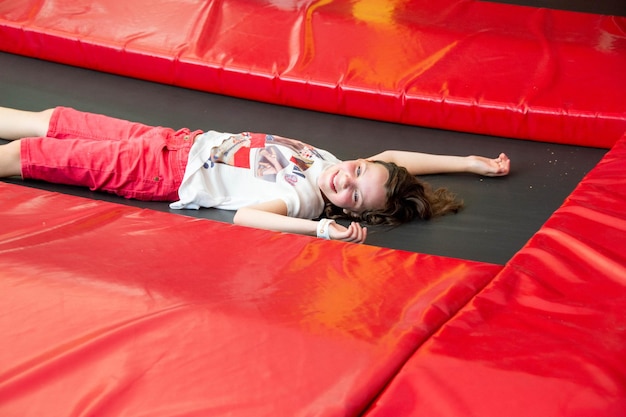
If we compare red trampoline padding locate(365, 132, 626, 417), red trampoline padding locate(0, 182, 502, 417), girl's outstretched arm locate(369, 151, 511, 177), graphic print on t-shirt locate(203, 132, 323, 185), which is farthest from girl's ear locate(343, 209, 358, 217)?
red trampoline padding locate(365, 132, 626, 417)

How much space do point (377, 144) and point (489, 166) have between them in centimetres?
41

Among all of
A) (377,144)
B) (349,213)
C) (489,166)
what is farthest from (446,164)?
(349,213)

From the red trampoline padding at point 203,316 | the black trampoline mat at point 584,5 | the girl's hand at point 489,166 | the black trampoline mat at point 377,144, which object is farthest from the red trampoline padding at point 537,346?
the black trampoline mat at point 584,5

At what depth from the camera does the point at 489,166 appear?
2.42 m

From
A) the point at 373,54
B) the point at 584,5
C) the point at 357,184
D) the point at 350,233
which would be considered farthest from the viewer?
the point at 584,5

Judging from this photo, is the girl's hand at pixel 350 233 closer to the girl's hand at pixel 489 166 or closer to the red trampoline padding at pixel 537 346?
the red trampoline padding at pixel 537 346

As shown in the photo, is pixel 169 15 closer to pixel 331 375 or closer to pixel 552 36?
pixel 552 36

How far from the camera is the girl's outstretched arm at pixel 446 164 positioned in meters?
2.39

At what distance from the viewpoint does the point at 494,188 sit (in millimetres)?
2383

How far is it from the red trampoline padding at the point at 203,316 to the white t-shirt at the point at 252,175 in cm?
39

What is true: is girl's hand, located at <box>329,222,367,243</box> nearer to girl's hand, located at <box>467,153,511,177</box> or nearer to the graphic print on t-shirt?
the graphic print on t-shirt

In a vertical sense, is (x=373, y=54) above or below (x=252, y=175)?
A: above

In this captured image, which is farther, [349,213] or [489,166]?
[489,166]

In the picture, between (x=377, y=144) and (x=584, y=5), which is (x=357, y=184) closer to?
(x=377, y=144)
